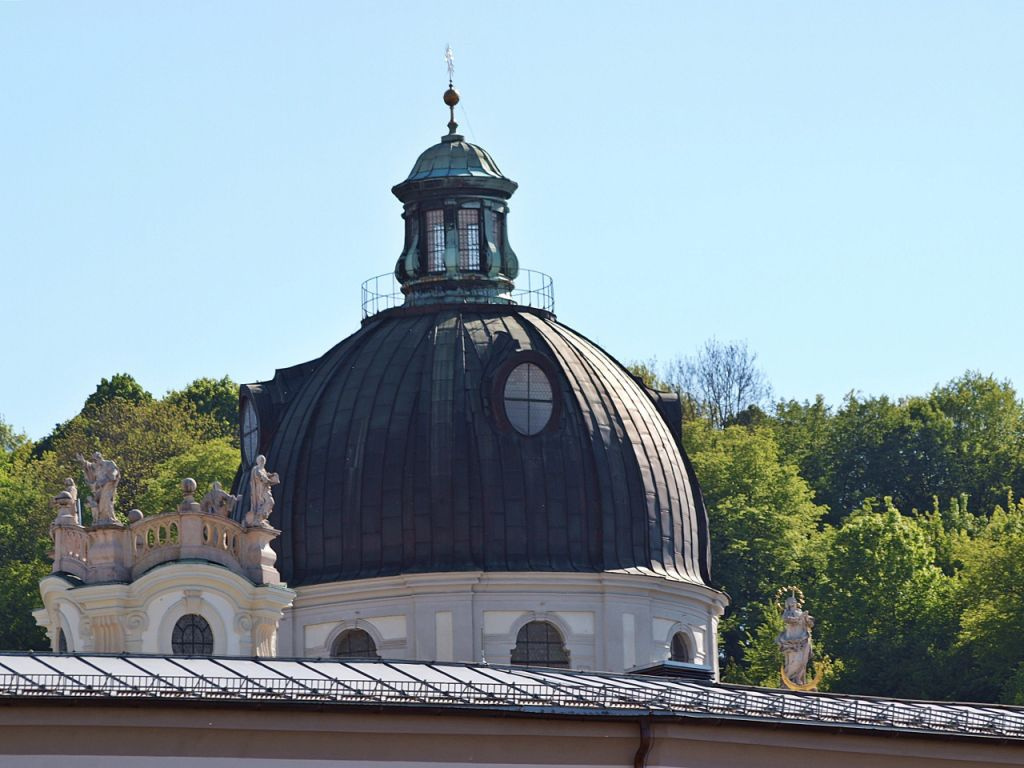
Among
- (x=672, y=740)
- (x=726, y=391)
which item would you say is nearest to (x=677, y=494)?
(x=672, y=740)

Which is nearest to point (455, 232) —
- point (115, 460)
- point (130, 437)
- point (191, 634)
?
point (191, 634)

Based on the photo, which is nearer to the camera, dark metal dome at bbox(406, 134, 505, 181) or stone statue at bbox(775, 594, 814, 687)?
stone statue at bbox(775, 594, 814, 687)

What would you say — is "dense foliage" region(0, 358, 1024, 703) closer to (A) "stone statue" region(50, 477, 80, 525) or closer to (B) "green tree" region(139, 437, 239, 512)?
(B) "green tree" region(139, 437, 239, 512)

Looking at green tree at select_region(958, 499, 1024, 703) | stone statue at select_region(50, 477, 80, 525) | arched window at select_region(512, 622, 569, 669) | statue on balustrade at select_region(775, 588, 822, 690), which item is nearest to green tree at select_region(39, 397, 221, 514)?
green tree at select_region(958, 499, 1024, 703)

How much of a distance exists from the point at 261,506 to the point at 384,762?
22.8m

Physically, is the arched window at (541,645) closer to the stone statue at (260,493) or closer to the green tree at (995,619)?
the stone statue at (260,493)

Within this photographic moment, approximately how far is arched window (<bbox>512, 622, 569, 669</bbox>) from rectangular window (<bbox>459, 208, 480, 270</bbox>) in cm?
1163

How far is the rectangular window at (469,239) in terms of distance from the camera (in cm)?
8850

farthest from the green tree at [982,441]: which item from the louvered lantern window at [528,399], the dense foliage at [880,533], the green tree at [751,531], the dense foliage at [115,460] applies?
the louvered lantern window at [528,399]

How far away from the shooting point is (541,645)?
80.8m

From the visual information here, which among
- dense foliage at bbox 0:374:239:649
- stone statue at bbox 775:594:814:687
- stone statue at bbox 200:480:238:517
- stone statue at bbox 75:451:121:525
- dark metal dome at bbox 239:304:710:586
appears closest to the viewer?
stone statue at bbox 75:451:121:525

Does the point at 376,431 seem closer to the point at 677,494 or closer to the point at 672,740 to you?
the point at 677,494

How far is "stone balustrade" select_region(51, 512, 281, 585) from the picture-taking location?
7444 cm

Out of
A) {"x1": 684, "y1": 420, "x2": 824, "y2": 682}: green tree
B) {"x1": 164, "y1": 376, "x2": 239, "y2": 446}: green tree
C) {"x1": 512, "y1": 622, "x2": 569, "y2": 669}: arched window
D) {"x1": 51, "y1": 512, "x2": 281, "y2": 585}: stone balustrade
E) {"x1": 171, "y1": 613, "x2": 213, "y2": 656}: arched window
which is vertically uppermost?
{"x1": 164, "y1": 376, "x2": 239, "y2": 446}: green tree
